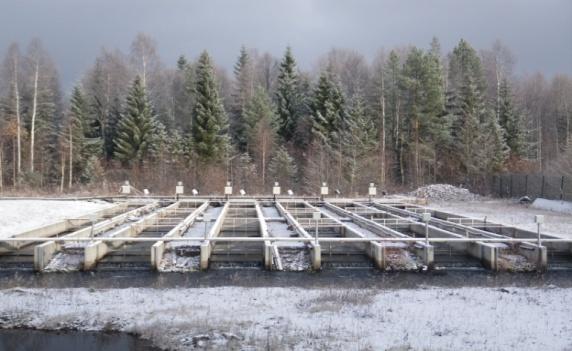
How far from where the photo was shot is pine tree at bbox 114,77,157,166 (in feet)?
115

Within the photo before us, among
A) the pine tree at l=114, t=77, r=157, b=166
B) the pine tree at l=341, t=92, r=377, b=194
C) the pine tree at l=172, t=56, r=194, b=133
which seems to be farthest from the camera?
the pine tree at l=172, t=56, r=194, b=133

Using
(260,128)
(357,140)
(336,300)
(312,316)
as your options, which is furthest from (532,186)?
(312,316)

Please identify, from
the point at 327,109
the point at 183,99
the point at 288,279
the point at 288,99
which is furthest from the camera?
the point at 183,99

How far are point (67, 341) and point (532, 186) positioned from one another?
25.6m

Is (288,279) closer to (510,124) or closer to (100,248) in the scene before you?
(100,248)

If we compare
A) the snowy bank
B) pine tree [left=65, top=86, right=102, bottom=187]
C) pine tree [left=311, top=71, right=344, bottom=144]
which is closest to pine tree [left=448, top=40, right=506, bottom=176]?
pine tree [left=311, top=71, right=344, bottom=144]

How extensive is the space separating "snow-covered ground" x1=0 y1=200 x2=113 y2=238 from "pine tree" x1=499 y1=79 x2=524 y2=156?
30150mm

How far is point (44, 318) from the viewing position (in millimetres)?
6020

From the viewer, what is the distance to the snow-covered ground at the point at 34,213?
497 inches

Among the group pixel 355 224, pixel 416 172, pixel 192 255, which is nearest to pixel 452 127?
pixel 416 172

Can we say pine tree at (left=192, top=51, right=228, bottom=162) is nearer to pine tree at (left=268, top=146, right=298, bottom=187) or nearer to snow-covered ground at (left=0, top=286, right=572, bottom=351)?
pine tree at (left=268, top=146, right=298, bottom=187)

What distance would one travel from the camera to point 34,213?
14.9 meters

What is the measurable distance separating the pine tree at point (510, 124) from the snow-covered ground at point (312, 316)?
32.2 metres

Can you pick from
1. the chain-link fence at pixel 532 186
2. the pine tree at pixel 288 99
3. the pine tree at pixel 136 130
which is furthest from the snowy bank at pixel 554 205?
the pine tree at pixel 136 130
